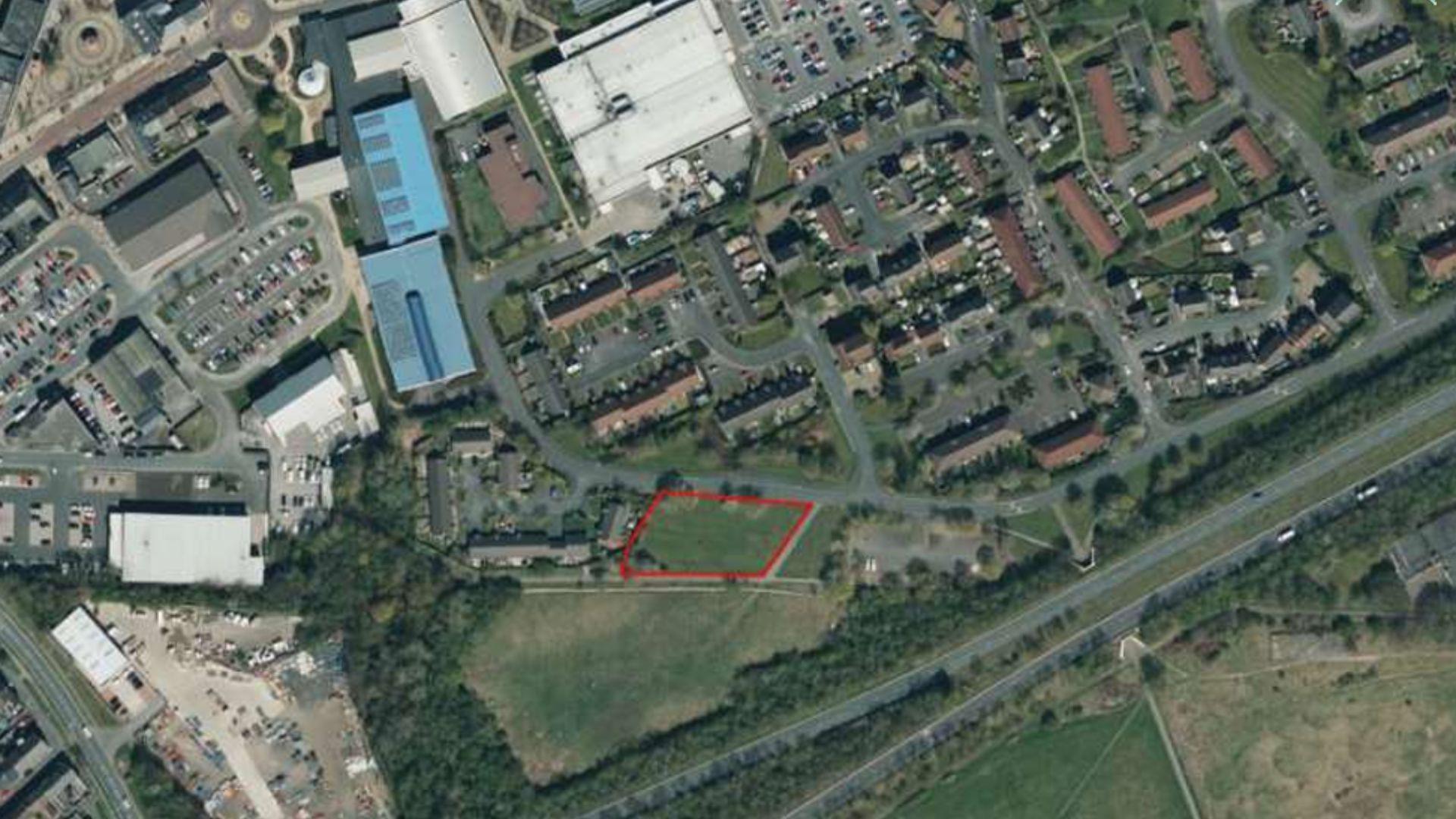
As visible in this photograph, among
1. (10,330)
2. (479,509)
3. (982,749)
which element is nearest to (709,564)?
(479,509)

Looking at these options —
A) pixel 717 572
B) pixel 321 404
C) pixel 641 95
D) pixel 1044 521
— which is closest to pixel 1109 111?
pixel 1044 521

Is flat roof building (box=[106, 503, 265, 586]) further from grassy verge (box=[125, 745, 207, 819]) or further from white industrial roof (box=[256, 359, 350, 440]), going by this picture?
grassy verge (box=[125, 745, 207, 819])

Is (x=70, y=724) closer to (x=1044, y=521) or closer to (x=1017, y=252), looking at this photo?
(x=1044, y=521)

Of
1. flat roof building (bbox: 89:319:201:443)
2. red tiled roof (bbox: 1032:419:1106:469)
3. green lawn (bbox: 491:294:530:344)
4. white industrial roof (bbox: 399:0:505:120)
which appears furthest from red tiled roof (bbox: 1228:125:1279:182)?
flat roof building (bbox: 89:319:201:443)

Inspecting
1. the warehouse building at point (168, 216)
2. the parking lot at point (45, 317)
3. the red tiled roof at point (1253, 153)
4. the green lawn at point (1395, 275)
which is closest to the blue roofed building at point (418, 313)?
the warehouse building at point (168, 216)

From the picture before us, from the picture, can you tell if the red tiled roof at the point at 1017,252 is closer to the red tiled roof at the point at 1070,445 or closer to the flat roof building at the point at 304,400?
the red tiled roof at the point at 1070,445

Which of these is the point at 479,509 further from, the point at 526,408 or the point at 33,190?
the point at 33,190
